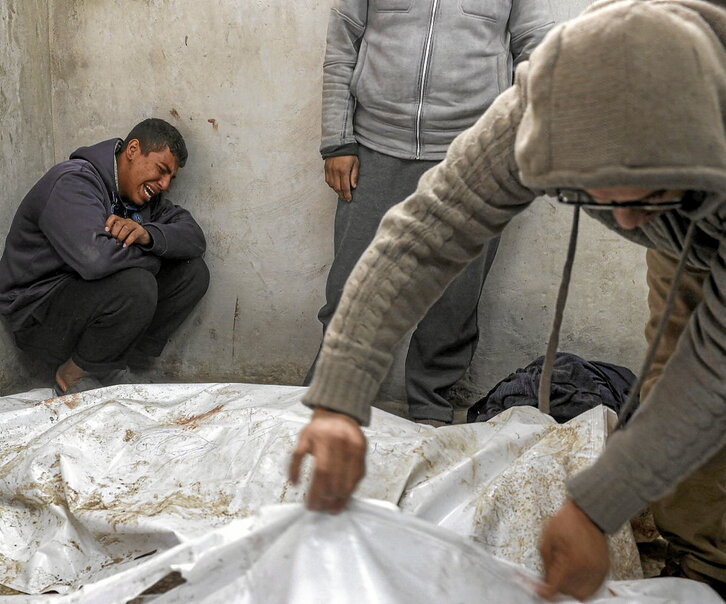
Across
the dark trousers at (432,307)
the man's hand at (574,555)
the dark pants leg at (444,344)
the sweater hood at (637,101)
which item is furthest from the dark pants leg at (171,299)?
the sweater hood at (637,101)

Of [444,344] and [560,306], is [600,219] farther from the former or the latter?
[444,344]

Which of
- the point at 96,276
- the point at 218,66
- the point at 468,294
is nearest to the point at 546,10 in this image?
the point at 468,294

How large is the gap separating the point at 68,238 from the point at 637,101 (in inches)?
88.1

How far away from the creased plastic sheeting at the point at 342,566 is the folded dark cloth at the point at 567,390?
1.17 m

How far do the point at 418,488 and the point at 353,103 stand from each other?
1418 mm

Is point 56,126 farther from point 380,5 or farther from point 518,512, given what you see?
point 518,512

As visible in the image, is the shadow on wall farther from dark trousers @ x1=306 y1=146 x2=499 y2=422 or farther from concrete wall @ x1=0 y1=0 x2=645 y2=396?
dark trousers @ x1=306 y1=146 x2=499 y2=422

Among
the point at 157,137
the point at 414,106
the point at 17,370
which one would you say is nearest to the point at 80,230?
the point at 157,137

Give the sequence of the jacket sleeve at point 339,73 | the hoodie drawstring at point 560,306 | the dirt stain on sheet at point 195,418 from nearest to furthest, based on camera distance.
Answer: the hoodie drawstring at point 560,306, the dirt stain on sheet at point 195,418, the jacket sleeve at point 339,73

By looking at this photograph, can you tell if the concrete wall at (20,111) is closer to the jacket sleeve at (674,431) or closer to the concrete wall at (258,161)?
the concrete wall at (258,161)

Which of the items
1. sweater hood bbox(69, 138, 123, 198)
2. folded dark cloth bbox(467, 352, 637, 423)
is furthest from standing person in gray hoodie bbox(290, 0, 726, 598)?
sweater hood bbox(69, 138, 123, 198)

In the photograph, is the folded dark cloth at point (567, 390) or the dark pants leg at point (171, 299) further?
the dark pants leg at point (171, 299)

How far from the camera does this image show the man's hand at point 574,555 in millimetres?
1084

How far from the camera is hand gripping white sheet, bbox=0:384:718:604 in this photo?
1.21 m
